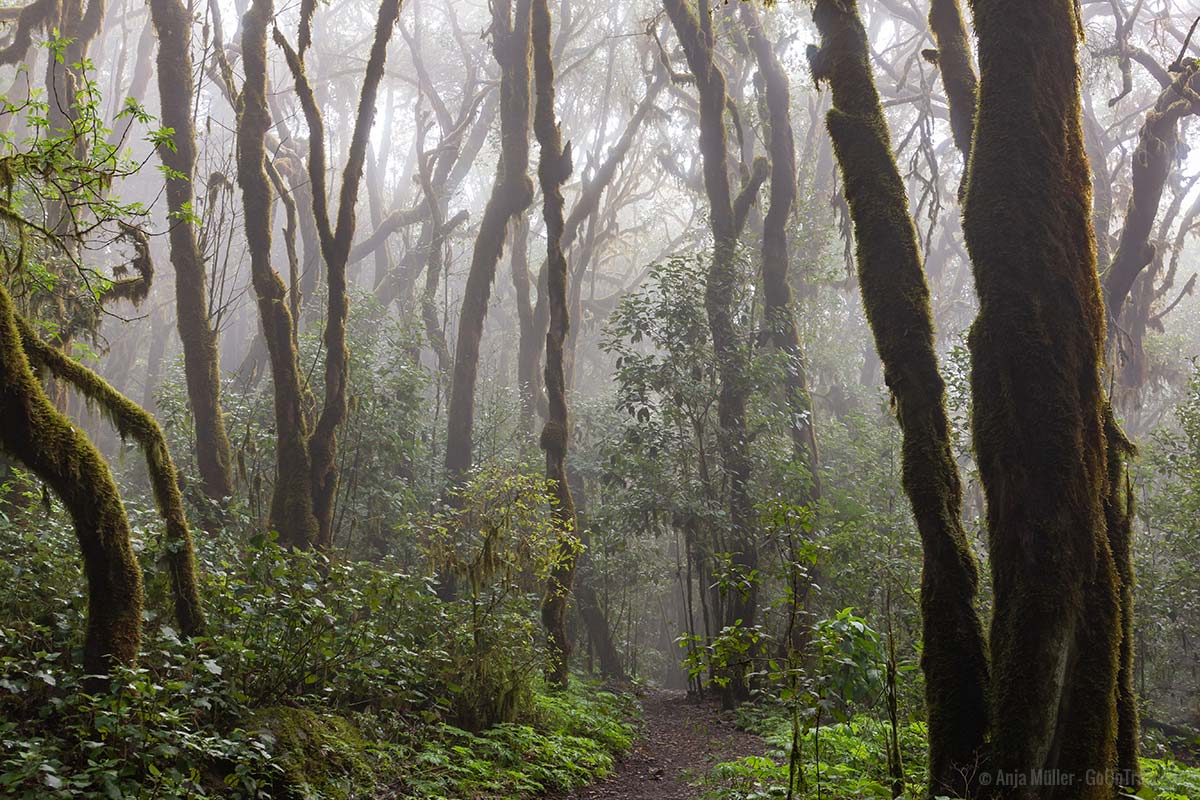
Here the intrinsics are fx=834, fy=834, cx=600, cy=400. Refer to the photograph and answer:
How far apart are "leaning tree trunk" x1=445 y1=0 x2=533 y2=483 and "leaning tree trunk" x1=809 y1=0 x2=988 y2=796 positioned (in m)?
9.49

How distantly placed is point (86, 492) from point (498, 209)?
38.2ft

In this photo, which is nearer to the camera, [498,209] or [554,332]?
[554,332]

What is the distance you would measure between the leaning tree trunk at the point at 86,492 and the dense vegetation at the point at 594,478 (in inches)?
0.8

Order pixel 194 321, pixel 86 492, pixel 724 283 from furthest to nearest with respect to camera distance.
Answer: pixel 724 283
pixel 194 321
pixel 86 492

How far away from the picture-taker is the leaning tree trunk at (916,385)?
4.44 m

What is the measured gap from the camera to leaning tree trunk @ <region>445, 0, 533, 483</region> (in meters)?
14.9

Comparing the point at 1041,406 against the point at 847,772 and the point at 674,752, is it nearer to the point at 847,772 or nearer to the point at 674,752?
the point at 847,772

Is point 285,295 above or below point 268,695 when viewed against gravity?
above

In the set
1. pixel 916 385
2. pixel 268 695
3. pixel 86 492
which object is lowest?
pixel 268 695

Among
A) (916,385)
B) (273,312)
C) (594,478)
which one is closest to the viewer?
(916,385)

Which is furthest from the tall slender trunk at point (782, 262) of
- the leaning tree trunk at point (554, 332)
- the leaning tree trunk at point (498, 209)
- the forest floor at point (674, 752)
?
the leaning tree trunk at point (498, 209)

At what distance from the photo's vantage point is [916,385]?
5.08 meters

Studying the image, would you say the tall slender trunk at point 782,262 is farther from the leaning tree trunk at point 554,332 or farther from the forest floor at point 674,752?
the forest floor at point 674,752

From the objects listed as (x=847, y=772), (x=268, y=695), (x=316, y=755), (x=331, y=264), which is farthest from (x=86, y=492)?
(x=331, y=264)
